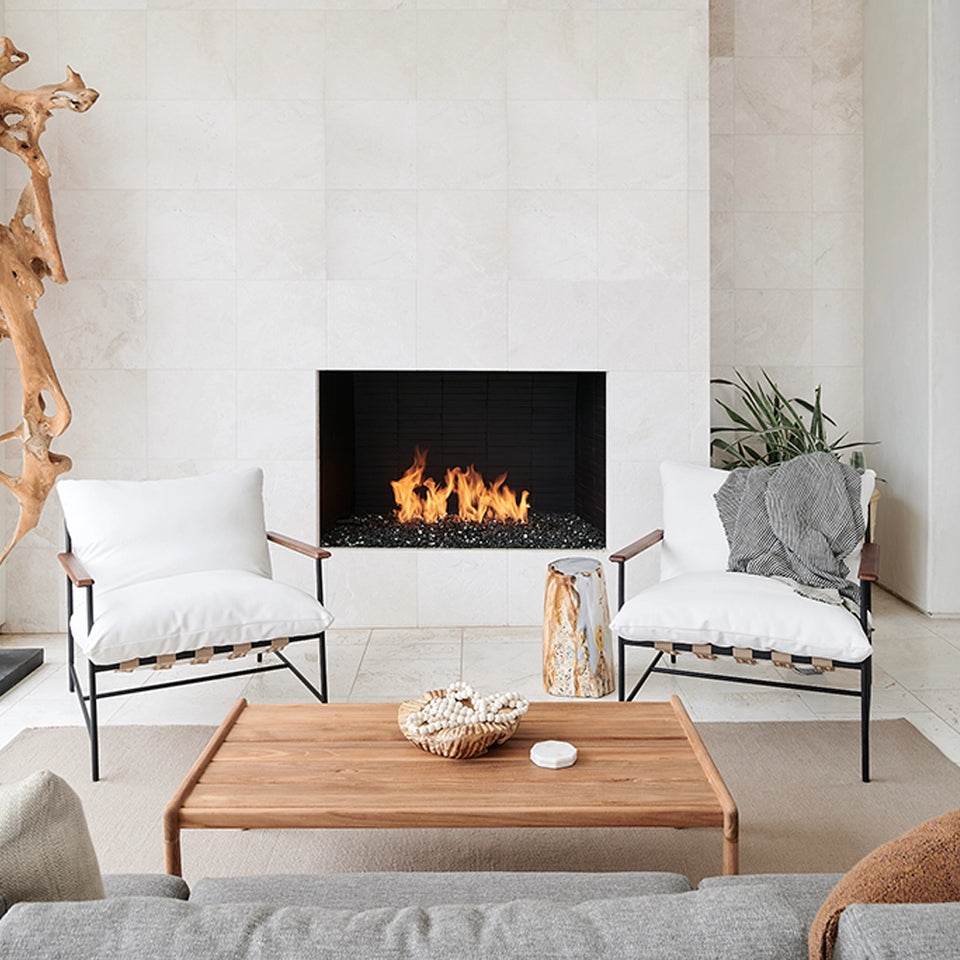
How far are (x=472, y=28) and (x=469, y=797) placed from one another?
3.67m

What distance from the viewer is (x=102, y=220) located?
15.4 ft

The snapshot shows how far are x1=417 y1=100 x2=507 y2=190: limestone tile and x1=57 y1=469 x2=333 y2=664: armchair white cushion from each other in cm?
166

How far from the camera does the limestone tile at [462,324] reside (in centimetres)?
474

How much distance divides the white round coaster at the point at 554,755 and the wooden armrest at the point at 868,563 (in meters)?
1.39

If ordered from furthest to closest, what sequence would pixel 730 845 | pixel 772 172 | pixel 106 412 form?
pixel 772 172, pixel 106 412, pixel 730 845

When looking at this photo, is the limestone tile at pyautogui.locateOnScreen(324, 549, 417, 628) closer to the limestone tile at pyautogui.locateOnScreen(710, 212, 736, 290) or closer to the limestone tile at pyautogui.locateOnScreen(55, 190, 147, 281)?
the limestone tile at pyautogui.locateOnScreen(55, 190, 147, 281)

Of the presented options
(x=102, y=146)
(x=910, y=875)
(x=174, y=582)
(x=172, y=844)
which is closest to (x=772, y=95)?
(x=102, y=146)

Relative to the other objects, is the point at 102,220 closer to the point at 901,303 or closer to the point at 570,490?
the point at 570,490

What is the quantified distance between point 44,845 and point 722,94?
5.31 metres

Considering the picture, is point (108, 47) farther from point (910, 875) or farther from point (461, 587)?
point (910, 875)

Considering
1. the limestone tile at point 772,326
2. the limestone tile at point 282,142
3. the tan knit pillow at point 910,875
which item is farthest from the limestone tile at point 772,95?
the tan knit pillow at point 910,875

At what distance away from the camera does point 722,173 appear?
554 centimetres

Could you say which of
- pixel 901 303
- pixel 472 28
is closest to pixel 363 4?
pixel 472 28

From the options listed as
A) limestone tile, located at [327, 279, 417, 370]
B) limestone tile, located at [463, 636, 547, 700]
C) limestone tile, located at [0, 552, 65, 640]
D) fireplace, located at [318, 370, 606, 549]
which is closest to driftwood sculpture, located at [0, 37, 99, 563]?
limestone tile, located at [0, 552, 65, 640]
